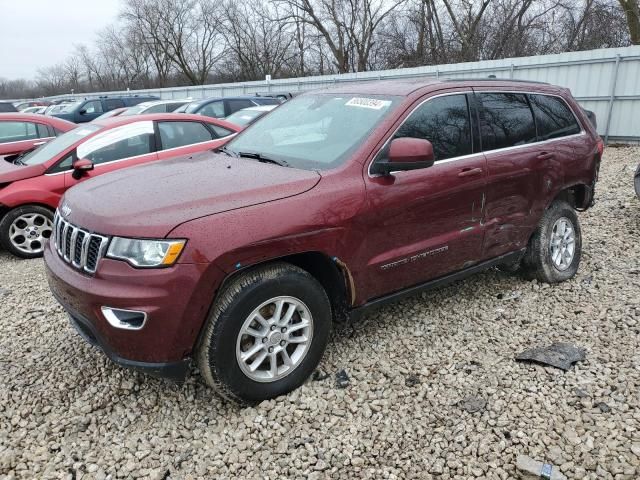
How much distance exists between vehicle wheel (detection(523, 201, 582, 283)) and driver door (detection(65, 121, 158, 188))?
4450 millimetres

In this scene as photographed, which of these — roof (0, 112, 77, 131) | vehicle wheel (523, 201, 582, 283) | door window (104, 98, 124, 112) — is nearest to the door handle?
vehicle wheel (523, 201, 582, 283)

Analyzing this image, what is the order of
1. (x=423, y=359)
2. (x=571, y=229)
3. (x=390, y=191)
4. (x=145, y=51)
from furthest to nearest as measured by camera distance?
1. (x=145, y=51)
2. (x=571, y=229)
3. (x=423, y=359)
4. (x=390, y=191)

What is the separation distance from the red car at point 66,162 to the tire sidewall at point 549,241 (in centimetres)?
431

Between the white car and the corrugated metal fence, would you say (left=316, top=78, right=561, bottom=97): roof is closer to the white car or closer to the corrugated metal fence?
the corrugated metal fence

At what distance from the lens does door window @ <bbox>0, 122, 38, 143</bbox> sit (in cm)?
789

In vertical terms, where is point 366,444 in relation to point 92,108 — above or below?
below

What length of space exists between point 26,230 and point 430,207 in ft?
15.5

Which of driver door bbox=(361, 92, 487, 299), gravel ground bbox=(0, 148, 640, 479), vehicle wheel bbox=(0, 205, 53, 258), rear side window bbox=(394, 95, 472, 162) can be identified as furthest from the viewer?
vehicle wheel bbox=(0, 205, 53, 258)

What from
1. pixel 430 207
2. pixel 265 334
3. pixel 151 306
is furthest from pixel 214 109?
pixel 151 306

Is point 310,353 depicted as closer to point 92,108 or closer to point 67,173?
point 67,173

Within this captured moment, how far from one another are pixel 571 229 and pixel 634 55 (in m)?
9.27

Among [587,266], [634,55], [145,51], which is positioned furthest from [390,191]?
[145,51]

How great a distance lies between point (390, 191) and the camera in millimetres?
3086

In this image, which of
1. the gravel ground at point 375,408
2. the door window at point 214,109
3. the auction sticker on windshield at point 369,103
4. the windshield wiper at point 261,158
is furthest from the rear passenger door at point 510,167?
the door window at point 214,109
